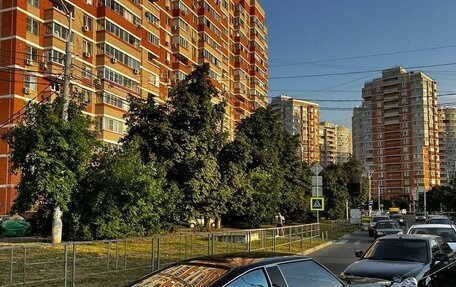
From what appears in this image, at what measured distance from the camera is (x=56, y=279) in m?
12.3

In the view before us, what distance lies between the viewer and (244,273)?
5133 mm

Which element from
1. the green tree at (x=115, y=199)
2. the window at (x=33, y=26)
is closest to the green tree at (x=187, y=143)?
the green tree at (x=115, y=199)

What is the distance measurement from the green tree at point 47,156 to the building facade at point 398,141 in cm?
10461

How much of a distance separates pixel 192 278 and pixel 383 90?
12290 cm

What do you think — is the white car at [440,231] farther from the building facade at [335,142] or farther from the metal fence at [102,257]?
the building facade at [335,142]

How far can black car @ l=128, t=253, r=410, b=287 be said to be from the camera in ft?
16.6

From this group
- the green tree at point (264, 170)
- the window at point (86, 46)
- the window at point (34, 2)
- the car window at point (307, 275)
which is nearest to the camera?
the car window at point (307, 275)

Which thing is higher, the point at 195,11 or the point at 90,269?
the point at 195,11

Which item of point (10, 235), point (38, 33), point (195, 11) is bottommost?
point (10, 235)

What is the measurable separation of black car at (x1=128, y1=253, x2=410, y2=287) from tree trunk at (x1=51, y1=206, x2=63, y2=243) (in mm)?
18361

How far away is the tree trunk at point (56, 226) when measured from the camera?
2262cm

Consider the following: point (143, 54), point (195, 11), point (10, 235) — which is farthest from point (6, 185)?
point (195, 11)

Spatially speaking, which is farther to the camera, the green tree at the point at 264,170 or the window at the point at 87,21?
the window at the point at 87,21

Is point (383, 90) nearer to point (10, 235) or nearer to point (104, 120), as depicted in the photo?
point (104, 120)
